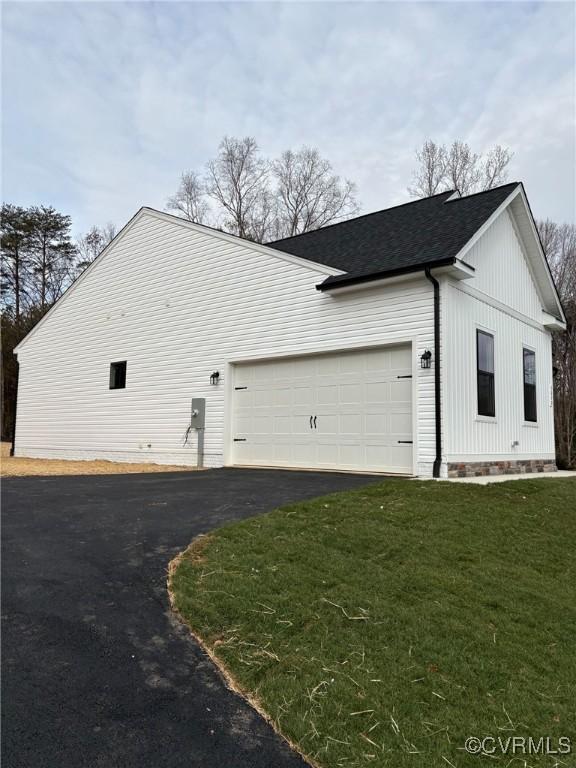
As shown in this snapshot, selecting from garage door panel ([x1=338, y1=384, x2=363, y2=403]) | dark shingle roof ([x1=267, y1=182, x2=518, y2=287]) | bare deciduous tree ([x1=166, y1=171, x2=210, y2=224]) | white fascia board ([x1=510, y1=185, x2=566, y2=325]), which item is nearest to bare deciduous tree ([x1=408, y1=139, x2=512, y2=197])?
bare deciduous tree ([x1=166, y1=171, x2=210, y2=224])

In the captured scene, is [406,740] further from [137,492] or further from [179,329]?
[179,329]

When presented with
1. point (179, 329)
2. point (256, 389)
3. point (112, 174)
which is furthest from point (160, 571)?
point (112, 174)

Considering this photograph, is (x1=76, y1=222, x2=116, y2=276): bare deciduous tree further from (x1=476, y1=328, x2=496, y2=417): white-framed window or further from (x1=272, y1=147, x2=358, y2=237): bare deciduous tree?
(x1=476, y1=328, x2=496, y2=417): white-framed window

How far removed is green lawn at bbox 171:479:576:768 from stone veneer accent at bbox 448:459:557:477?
298cm

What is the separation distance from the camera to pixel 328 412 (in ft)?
33.9

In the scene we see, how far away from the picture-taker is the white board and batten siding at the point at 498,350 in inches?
352

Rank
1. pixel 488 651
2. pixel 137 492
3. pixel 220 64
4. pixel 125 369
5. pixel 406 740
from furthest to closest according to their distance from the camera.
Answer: pixel 125 369, pixel 220 64, pixel 137 492, pixel 488 651, pixel 406 740

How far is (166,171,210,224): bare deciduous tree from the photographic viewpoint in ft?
99.0

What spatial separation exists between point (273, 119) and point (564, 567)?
16.6m

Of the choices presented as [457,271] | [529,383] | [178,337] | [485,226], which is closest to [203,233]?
[178,337]

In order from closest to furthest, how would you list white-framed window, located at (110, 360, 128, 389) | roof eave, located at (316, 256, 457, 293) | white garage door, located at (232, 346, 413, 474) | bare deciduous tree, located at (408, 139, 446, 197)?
roof eave, located at (316, 256, 457, 293)
white garage door, located at (232, 346, 413, 474)
white-framed window, located at (110, 360, 128, 389)
bare deciduous tree, located at (408, 139, 446, 197)

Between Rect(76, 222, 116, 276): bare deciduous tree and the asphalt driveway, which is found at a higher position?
Rect(76, 222, 116, 276): bare deciduous tree

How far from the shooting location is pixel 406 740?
7.74ft

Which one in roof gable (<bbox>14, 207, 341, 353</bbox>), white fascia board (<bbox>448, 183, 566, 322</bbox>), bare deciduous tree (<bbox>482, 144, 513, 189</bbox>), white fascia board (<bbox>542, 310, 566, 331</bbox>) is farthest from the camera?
bare deciduous tree (<bbox>482, 144, 513, 189</bbox>)
